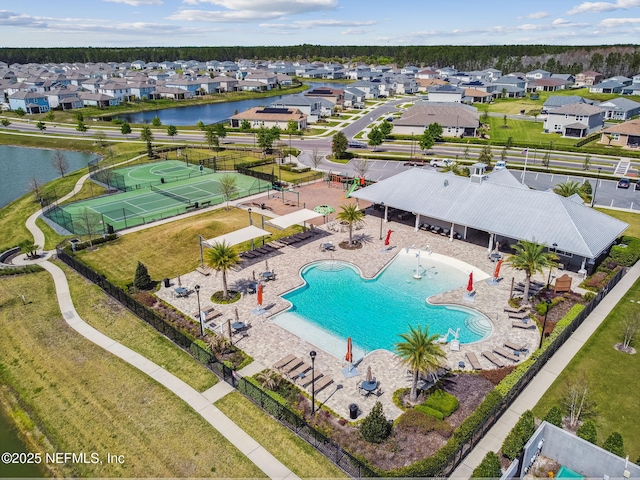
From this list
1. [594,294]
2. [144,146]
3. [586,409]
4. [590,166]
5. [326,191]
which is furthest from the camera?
[144,146]

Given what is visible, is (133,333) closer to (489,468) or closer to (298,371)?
(298,371)

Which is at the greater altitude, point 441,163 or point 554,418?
point 554,418

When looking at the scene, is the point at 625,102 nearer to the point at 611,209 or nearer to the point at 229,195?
the point at 611,209

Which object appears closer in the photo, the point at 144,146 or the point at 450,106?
the point at 144,146

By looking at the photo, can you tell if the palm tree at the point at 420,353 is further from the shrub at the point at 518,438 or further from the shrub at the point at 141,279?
the shrub at the point at 141,279

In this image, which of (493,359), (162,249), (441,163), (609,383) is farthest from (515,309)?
Result: (441,163)

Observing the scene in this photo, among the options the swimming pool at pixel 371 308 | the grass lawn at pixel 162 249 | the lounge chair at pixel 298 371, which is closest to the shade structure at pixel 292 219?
the grass lawn at pixel 162 249

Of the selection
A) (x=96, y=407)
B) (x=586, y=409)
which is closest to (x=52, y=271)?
(x=96, y=407)
